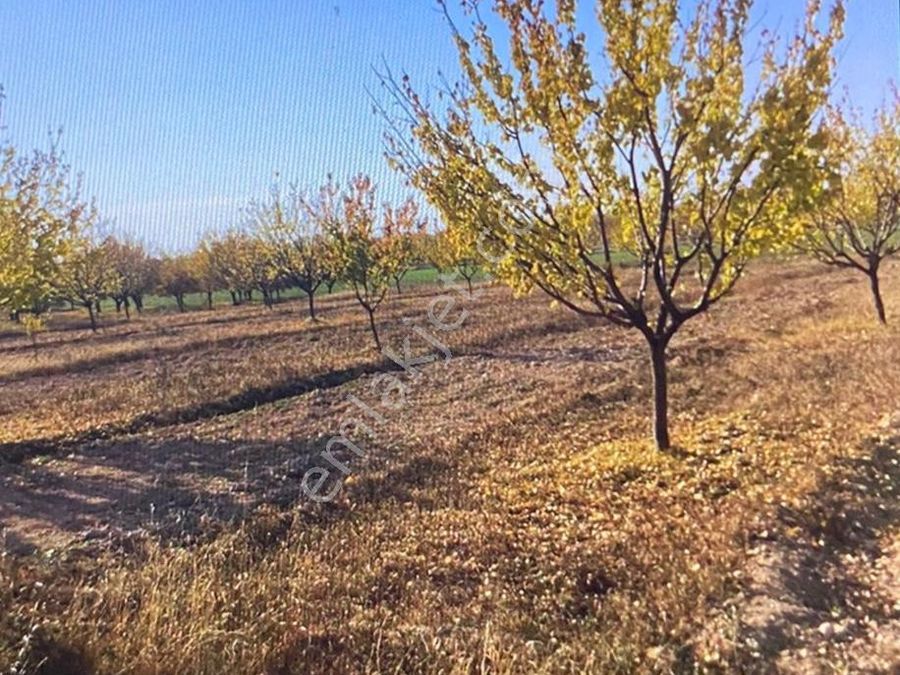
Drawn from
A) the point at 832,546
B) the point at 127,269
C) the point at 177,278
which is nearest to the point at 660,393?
the point at 832,546

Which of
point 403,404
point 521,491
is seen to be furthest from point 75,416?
point 521,491

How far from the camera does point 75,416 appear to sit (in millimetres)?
12094

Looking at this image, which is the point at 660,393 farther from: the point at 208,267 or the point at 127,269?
the point at 208,267

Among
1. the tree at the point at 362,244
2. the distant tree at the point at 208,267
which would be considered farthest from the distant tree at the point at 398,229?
the distant tree at the point at 208,267

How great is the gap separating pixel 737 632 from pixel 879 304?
13.5 m

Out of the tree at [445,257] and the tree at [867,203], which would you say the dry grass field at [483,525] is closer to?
the tree at [867,203]

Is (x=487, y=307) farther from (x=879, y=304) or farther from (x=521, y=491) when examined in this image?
(x=521, y=491)

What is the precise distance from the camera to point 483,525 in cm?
566

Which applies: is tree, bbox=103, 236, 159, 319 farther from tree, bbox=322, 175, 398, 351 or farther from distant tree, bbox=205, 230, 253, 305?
tree, bbox=322, 175, 398, 351

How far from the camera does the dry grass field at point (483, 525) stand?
3541mm

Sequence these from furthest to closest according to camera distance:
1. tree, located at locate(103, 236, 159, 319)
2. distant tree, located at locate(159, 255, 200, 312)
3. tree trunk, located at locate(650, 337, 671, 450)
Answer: distant tree, located at locate(159, 255, 200, 312) < tree, located at locate(103, 236, 159, 319) < tree trunk, located at locate(650, 337, 671, 450)

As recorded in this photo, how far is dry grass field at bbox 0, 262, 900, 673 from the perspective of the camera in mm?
3541

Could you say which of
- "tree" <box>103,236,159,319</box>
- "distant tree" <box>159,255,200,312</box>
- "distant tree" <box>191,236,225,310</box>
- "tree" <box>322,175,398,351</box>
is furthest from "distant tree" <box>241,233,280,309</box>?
"tree" <box>322,175,398,351</box>

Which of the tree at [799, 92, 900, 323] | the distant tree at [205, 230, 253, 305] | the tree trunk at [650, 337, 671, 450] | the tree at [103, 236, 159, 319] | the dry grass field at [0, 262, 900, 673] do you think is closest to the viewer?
the dry grass field at [0, 262, 900, 673]
